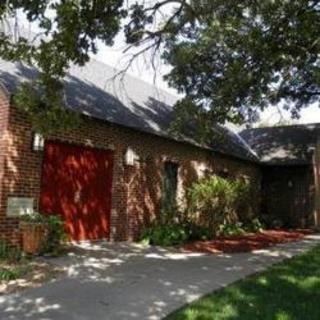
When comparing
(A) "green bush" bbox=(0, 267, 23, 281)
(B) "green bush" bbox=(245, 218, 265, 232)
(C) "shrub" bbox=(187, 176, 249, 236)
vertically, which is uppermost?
(C) "shrub" bbox=(187, 176, 249, 236)

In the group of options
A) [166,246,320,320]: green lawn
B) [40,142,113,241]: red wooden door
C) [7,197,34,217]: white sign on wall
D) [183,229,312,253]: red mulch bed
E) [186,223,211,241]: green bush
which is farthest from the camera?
[186,223,211,241]: green bush

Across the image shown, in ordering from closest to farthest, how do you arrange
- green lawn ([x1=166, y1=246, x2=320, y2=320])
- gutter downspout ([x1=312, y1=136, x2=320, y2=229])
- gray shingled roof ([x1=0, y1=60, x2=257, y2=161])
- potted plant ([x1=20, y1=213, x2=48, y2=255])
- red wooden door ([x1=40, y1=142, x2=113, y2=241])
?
green lawn ([x1=166, y1=246, x2=320, y2=320])
potted plant ([x1=20, y1=213, x2=48, y2=255])
red wooden door ([x1=40, y1=142, x2=113, y2=241])
gray shingled roof ([x1=0, y1=60, x2=257, y2=161])
gutter downspout ([x1=312, y1=136, x2=320, y2=229])

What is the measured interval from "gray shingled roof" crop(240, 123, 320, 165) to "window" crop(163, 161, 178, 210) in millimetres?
8427

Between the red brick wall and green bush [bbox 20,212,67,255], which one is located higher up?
the red brick wall

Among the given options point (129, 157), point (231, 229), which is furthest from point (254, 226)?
point (129, 157)

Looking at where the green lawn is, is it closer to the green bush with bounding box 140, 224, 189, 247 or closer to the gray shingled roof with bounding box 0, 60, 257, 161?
the green bush with bounding box 140, 224, 189, 247

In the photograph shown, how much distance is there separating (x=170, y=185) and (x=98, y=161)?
13.6 feet

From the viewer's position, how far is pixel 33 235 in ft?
38.1

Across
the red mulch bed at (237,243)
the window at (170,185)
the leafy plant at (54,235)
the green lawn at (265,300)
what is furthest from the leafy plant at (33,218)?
the window at (170,185)

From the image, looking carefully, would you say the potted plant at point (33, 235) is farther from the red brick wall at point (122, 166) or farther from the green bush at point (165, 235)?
the green bush at point (165, 235)

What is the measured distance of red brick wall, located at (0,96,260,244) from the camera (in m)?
12.1

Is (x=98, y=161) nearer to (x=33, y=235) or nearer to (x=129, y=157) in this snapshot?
(x=129, y=157)

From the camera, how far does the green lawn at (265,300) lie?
737 cm

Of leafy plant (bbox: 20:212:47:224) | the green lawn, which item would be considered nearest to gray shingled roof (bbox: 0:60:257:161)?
leafy plant (bbox: 20:212:47:224)
